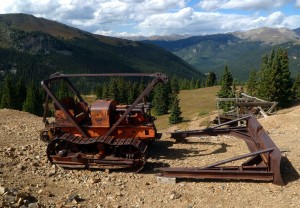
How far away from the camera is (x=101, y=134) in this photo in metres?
14.2

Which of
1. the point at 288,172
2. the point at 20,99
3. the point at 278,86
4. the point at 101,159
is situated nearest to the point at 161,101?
the point at 20,99

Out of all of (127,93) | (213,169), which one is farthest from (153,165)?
(127,93)

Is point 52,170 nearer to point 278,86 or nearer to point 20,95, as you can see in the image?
point 278,86

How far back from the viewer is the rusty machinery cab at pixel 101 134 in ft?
42.8

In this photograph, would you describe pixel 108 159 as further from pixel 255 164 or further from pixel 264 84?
pixel 264 84

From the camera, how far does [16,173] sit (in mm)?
12195

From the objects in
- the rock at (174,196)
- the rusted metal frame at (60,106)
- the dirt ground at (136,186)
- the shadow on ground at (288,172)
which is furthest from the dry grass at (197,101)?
the rock at (174,196)

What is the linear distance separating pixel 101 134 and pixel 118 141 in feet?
3.82

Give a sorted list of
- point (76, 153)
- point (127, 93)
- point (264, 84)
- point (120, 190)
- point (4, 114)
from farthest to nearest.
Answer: point (127, 93)
point (264, 84)
point (4, 114)
point (76, 153)
point (120, 190)

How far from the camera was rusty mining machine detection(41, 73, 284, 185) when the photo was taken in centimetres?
1166

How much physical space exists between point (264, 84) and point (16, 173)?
52511mm

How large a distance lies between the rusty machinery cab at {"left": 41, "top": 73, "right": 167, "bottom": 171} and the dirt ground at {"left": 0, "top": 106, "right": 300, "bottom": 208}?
476 millimetres

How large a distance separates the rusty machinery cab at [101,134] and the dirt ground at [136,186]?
48 centimetres

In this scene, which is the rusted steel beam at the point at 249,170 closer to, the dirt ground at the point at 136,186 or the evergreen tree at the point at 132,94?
the dirt ground at the point at 136,186
